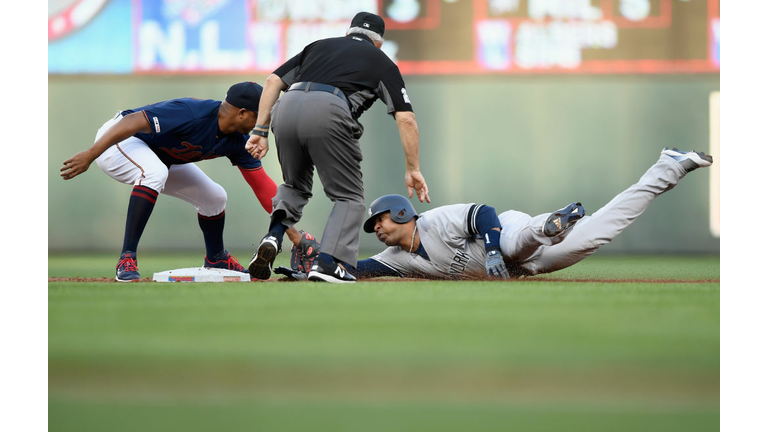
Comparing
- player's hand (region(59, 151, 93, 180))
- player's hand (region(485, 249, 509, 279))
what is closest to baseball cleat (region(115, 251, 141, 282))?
player's hand (region(59, 151, 93, 180))

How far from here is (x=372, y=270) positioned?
344cm

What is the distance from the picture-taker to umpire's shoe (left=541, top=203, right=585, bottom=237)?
9.93 ft

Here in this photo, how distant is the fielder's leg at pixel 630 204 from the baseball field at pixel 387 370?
1.13 meters

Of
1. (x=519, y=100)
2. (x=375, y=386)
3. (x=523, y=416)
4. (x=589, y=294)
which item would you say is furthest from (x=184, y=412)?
(x=519, y=100)

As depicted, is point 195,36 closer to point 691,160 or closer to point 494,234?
point 494,234

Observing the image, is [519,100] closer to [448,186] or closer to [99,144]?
[448,186]

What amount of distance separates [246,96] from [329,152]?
0.73 metres

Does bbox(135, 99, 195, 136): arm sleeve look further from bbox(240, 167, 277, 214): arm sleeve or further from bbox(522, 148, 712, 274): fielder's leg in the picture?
bbox(522, 148, 712, 274): fielder's leg

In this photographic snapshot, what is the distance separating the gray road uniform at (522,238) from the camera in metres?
3.21

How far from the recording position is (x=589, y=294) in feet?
8.45

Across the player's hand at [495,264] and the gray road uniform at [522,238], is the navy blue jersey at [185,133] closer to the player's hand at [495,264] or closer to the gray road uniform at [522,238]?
the gray road uniform at [522,238]

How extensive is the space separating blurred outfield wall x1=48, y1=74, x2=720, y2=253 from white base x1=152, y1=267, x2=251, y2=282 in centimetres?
407

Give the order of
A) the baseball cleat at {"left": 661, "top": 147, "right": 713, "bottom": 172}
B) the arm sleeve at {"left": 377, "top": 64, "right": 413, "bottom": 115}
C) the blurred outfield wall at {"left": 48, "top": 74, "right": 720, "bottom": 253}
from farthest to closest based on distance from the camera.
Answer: the blurred outfield wall at {"left": 48, "top": 74, "right": 720, "bottom": 253}, the baseball cleat at {"left": 661, "top": 147, "right": 713, "bottom": 172}, the arm sleeve at {"left": 377, "top": 64, "right": 413, "bottom": 115}

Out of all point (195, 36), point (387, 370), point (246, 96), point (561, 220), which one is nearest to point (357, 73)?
point (246, 96)
